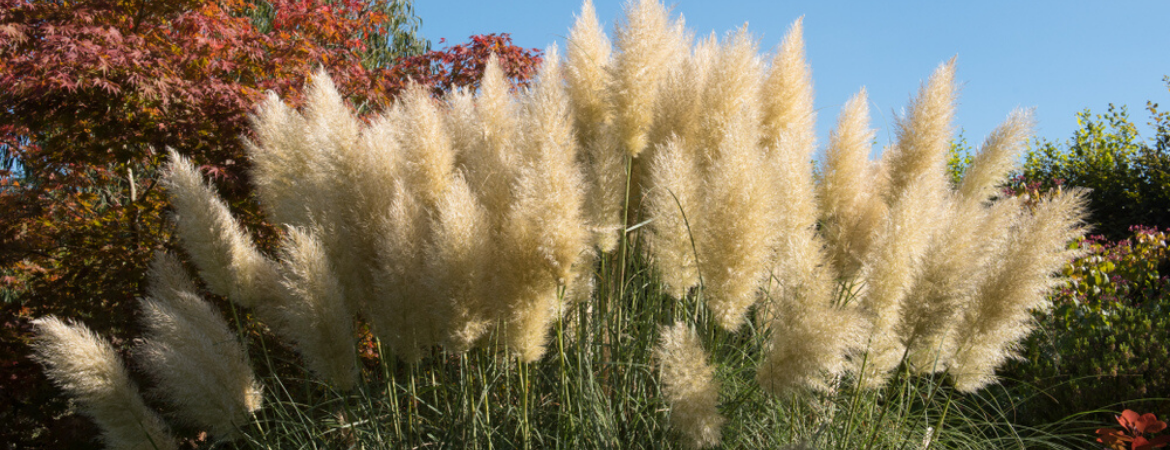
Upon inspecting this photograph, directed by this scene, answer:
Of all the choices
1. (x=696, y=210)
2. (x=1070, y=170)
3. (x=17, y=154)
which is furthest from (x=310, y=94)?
(x=1070, y=170)

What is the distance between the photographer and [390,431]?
2.88 m

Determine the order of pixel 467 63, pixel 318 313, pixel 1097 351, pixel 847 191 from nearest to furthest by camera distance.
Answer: pixel 318 313 → pixel 847 191 → pixel 1097 351 → pixel 467 63

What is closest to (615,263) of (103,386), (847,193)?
(847,193)

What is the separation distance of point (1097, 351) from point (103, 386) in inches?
193

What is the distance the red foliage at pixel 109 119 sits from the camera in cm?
460

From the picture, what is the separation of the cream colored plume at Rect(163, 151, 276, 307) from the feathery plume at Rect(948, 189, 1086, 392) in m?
2.48

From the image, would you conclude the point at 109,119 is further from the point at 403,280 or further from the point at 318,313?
the point at 403,280

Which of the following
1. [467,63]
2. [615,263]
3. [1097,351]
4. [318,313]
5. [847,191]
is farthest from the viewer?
[467,63]

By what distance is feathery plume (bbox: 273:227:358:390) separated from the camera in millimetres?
2436

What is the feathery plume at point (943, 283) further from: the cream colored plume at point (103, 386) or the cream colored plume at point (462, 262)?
the cream colored plume at point (103, 386)

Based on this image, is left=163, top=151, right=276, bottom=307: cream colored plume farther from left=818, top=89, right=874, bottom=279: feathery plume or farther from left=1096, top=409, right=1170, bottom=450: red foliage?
left=1096, top=409, right=1170, bottom=450: red foliage

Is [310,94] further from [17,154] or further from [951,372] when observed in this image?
[17,154]

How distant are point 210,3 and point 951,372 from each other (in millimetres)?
5683

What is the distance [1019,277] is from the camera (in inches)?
82.7
